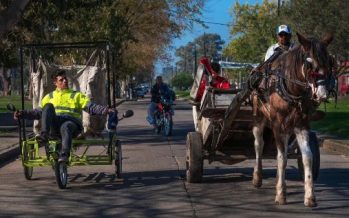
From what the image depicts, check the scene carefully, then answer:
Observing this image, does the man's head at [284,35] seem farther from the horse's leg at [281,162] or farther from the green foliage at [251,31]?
the green foliage at [251,31]

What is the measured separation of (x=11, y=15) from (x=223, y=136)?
310 inches

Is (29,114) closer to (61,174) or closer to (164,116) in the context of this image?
(61,174)

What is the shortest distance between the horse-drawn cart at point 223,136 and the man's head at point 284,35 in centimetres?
92

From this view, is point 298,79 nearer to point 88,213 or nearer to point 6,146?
point 88,213

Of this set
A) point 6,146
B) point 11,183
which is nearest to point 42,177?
point 11,183

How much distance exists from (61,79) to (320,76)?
5.03 metres

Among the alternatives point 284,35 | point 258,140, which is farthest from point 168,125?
point 284,35

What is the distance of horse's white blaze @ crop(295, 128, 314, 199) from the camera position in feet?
27.6

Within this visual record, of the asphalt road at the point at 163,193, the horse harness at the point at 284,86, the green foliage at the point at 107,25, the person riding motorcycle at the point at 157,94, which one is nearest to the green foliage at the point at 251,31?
the green foliage at the point at 107,25

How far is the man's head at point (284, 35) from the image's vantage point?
9.81 m

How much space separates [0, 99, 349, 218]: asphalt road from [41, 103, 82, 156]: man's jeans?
754 mm

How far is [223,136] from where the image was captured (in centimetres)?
1058

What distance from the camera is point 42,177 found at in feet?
39.4

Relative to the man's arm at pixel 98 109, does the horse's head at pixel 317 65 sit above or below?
above
